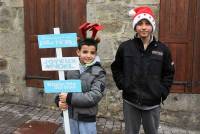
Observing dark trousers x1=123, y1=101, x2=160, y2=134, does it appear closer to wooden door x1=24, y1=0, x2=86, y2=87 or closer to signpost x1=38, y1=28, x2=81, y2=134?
signpost x1=38, y1=28, x2=81, y2=134

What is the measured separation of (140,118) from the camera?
3781 millimetres

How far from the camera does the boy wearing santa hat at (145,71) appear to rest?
353cm

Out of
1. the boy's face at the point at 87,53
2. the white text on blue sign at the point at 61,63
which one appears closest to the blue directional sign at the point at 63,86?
the white text on blue sign at the point at 61,63

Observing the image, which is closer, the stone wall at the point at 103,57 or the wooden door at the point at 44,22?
the stone wall at the point at 103,57

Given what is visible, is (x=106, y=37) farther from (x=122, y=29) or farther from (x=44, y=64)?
(x=44, y=64)

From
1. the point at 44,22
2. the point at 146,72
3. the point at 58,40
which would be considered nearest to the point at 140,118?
the point at 146,72

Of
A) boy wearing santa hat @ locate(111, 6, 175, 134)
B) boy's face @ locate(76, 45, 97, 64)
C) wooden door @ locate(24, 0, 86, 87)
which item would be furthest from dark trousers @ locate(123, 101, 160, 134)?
wooden door @ locate(24, 0, 86, 87)

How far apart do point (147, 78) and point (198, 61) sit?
204 cm

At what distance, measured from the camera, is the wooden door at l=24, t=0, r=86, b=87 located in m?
5.72

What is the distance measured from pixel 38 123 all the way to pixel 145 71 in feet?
8.08

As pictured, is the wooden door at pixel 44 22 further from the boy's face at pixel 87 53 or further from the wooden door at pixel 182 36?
the boy's face at pixel 87 53

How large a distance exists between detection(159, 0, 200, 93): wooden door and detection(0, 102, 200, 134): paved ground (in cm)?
81

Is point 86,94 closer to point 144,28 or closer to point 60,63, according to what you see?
point 60,63

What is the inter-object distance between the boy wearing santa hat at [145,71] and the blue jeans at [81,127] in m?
0.48
